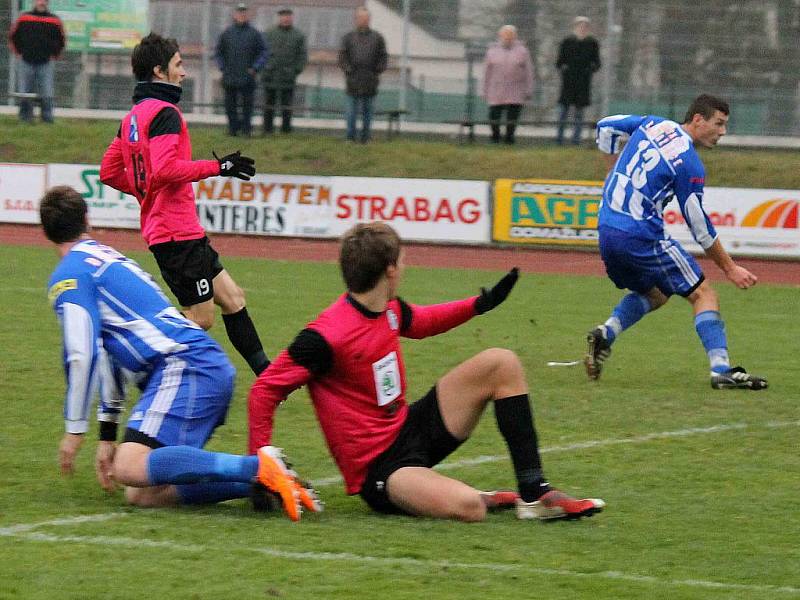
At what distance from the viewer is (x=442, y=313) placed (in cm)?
564

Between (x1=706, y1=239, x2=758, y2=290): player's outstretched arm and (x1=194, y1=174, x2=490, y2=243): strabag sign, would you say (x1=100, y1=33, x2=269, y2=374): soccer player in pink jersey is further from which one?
(x1=194, y1=174, x2=490, y2=243): strabag sign

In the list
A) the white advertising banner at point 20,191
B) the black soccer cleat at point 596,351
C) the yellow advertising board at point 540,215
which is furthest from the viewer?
the white advertising banner at point 20,191

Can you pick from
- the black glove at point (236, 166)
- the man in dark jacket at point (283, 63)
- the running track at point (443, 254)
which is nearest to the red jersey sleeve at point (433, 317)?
the black glove at point (236, 166)

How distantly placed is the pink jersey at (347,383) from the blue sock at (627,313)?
3.71 meters

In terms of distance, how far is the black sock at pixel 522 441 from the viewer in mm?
5293

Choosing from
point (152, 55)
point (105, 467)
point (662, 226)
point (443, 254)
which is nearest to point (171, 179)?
point (152, 55)

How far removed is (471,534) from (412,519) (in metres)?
0.31

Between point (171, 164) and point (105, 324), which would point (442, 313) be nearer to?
point (105, 324)

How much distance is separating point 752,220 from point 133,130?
1234 centimetres

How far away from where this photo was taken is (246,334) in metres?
7.92

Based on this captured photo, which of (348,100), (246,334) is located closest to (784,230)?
(348,100)

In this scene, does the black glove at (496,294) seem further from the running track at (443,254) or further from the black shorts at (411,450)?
the running track at (443,254)

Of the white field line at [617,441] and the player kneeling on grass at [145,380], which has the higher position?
the player kneeling on grass at [145,380]

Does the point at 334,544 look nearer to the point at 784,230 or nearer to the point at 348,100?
the point at 784,230
